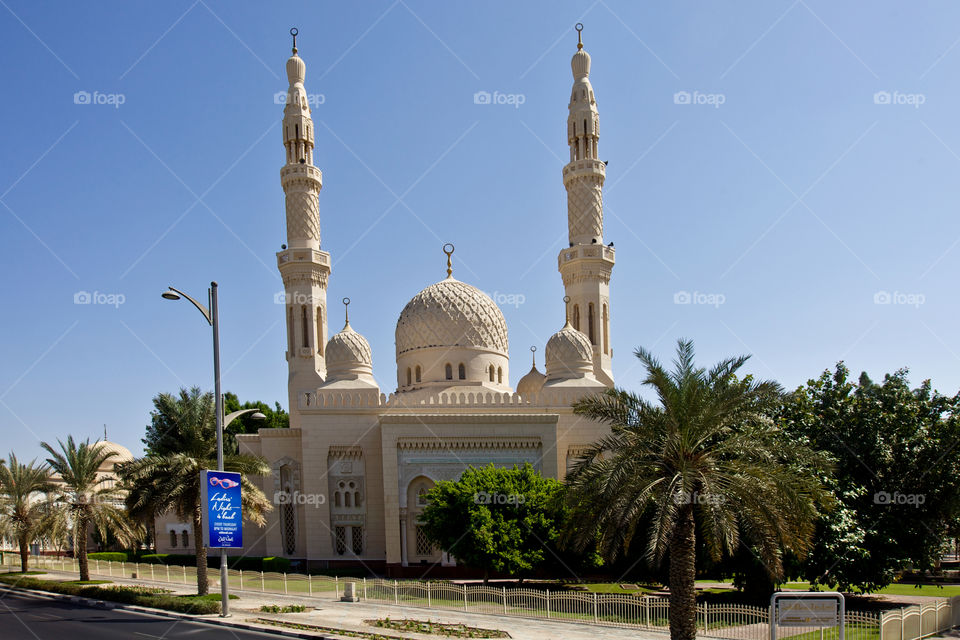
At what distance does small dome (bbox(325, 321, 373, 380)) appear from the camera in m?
36.3

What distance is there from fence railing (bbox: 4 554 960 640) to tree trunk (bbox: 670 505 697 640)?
212cm

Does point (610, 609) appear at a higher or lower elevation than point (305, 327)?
lower

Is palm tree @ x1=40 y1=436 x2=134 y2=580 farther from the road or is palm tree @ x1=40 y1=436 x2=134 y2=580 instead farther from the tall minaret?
the tall minaret

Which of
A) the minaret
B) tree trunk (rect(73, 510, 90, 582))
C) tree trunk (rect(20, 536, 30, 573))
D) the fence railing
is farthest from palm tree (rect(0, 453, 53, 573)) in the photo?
the minaret

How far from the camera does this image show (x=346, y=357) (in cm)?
3638

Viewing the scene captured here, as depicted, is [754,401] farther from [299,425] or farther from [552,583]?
[299,425]

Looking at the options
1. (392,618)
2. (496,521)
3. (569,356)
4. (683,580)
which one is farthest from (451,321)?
(683,580)

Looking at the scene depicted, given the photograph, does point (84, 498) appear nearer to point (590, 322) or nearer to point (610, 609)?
point (610, 609)

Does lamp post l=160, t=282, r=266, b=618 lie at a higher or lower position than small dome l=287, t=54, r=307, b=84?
lower

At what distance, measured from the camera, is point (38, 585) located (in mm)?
24922

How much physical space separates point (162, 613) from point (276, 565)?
1275 cm

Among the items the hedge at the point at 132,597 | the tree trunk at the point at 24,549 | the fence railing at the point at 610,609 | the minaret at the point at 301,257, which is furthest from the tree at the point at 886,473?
the tree trunk at the point at 24,549

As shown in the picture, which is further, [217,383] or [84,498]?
[84,498]

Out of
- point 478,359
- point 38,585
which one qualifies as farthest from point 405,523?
point 38,585
